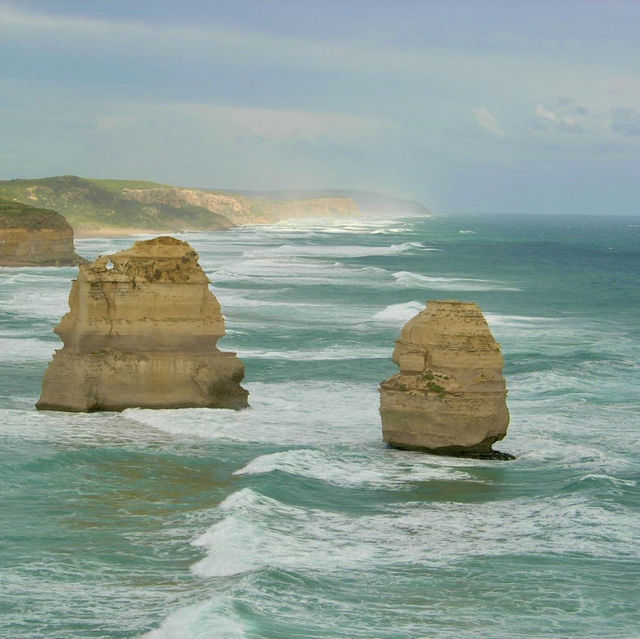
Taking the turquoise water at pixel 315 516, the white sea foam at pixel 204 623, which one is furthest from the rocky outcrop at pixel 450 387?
the white sea foam at pixel 204 623

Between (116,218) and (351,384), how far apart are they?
15227 cm

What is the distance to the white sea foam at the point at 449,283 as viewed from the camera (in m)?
76.4

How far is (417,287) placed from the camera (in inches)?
2950

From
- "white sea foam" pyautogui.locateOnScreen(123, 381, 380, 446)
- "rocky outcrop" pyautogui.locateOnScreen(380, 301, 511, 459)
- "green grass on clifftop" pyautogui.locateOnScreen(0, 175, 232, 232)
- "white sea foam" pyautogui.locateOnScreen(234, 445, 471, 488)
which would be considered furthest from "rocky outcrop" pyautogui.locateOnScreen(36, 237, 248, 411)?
"green grass on clifftop" pyautogui.locateOnScreen(0, 175, 232, 232)

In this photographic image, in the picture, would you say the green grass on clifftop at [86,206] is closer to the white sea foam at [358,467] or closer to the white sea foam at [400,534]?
the white sea foam at [358,467]

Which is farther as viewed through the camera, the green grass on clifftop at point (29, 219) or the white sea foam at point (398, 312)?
the green grass on clifftop at point (29, 219)

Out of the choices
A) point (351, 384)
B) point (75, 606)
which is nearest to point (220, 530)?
point (75, 606)

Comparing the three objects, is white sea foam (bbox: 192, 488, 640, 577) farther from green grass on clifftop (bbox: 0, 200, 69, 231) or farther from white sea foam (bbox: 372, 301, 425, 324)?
green grass on clifftop (bbox: 0, 200, 69, 231)

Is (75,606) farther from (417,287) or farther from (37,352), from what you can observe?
(417,287)

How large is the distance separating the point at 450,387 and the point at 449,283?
190 ft

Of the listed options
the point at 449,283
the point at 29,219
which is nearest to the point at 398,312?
the point at 449,283

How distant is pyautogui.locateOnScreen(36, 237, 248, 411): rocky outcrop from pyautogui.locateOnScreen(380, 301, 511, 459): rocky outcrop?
5.36 metres

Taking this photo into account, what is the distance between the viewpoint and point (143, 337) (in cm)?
2828

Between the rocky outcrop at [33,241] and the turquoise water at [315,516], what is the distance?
149 ft
